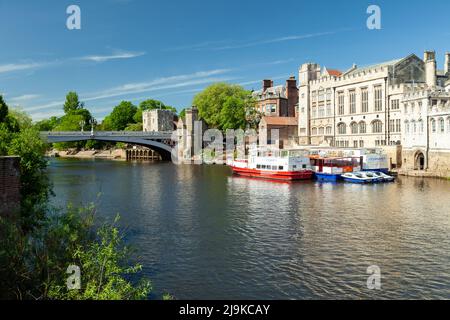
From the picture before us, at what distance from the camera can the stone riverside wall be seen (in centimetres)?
1474

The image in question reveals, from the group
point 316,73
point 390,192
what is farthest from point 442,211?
point 316,73

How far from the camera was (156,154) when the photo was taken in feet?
412

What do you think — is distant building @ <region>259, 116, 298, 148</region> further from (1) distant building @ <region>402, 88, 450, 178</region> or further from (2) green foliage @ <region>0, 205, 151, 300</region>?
(2) green foliage @ <region>0, 205, 151, 300</region>

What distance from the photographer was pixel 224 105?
95.5 m

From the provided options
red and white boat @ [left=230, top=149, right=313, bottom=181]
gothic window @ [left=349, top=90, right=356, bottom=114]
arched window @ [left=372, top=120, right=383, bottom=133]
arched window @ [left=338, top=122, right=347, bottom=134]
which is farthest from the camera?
arched window @ [left=338, top=122, right=347, bottom=134]

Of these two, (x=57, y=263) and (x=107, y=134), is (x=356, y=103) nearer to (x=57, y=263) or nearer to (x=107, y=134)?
(x=107, y=134)

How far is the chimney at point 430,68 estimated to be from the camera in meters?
66.8

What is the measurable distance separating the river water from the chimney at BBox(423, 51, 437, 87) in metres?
25.6

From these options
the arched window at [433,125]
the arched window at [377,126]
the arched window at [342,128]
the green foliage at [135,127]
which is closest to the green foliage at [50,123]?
the green foliage at [135,127]

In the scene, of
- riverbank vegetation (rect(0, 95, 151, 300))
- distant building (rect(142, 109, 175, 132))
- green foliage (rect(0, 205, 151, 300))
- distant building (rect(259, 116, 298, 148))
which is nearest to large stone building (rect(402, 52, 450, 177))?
distant building (rect(259, 116, 298, 148))

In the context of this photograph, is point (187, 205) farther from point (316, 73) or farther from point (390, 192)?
point (316, 73)

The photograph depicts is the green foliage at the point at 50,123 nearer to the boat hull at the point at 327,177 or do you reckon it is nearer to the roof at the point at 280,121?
the roof at the point at 280,121

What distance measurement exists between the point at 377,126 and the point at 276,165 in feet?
66.1

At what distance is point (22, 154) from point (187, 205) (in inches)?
652
